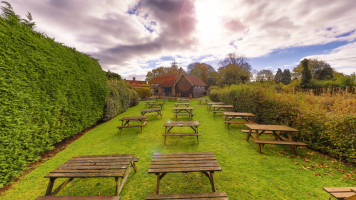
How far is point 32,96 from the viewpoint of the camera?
4.09m

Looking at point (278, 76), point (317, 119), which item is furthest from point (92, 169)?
→ point (278, 76)

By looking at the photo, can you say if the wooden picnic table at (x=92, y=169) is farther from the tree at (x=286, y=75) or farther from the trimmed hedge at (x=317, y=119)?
the tree at (x=286, y=75)

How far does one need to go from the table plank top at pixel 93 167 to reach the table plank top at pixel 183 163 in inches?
26.6

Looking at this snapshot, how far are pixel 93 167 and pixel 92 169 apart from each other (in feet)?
0.16

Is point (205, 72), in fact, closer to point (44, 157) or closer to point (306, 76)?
point (306, 76)

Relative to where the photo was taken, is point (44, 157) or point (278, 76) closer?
point (44, 157)

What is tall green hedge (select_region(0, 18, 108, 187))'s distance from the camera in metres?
3.36

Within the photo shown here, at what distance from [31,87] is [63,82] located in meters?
1.47

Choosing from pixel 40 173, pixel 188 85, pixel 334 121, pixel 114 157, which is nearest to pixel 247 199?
pixel 114 157

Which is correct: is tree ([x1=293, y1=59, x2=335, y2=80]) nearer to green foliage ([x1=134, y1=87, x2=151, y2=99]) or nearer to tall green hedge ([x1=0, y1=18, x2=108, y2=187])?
green foliage ([x1=134, y1=87, x2=151, y2=99])

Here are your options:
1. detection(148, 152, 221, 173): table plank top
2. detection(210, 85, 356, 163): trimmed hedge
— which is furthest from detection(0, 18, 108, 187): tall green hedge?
detection(210, 85, 356, 163): trimmed hedge

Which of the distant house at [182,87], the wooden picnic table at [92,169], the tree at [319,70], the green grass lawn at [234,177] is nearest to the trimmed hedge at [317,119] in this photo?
the green grass lawn at [234,177]

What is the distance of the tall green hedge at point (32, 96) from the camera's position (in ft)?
11.0

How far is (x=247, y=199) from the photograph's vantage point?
2.66 metres
